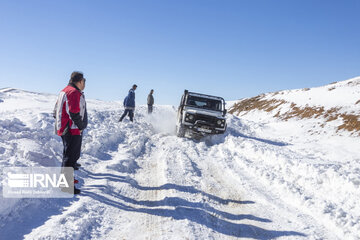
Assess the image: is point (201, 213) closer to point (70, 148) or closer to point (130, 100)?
point (70, 148)

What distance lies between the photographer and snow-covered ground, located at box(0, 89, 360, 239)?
3.45m

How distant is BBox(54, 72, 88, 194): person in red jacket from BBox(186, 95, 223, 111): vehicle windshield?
797 centimetres

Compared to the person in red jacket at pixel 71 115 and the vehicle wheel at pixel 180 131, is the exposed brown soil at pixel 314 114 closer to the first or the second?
the vehicle wheel at pixel 180 131

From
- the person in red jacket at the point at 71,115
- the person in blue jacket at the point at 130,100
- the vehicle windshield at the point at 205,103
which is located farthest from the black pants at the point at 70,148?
the person in blue jacket at the point at 130,100

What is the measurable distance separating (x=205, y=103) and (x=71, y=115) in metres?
8.56

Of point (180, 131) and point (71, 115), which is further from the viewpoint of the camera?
point (180, 131)

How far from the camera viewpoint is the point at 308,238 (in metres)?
3.58

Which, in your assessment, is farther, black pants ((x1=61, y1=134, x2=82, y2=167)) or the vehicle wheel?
the vehicle wheel

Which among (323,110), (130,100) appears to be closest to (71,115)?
(130,100)

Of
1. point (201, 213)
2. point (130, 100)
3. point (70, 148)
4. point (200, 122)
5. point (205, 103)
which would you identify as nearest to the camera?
point (201, 213)

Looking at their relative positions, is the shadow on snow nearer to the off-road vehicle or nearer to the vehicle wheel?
the off-road vehicle

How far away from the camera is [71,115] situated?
411 cm

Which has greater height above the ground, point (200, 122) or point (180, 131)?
point (200, 122)

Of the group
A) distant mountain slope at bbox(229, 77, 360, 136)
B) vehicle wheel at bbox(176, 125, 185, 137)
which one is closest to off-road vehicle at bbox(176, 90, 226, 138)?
vehicle wheel at bbox(176, 125, 185, 137)
